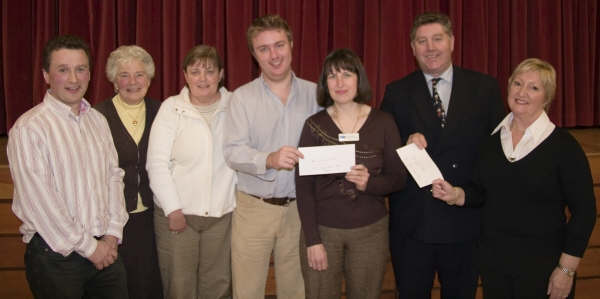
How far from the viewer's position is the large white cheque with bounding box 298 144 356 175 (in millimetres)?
2006

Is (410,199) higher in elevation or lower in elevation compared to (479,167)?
lower

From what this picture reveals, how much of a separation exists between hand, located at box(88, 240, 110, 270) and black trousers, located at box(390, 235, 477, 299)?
1.53 m

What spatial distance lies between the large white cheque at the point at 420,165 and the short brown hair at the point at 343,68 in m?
0.33

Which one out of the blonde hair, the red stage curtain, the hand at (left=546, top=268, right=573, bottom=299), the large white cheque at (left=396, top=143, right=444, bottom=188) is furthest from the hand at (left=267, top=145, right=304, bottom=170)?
the red stage curtain

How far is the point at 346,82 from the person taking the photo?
6.89 feet

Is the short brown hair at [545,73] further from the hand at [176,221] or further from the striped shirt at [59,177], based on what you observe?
the striped shirt at [59,177]

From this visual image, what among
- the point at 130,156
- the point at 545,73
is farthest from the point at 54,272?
the point at 545,73

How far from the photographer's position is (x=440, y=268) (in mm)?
2357

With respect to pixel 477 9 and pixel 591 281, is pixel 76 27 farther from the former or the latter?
pixel 591 281

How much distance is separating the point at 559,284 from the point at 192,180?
1.90 m

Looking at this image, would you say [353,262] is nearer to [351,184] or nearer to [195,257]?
[351,184]

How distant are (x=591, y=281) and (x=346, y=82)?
9.43 feet

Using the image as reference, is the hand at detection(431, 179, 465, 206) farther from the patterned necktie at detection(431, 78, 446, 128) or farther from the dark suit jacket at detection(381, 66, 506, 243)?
the patterned necktie at detection(431, 78, 446, 128)

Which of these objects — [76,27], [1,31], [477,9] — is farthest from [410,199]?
[1,31]
